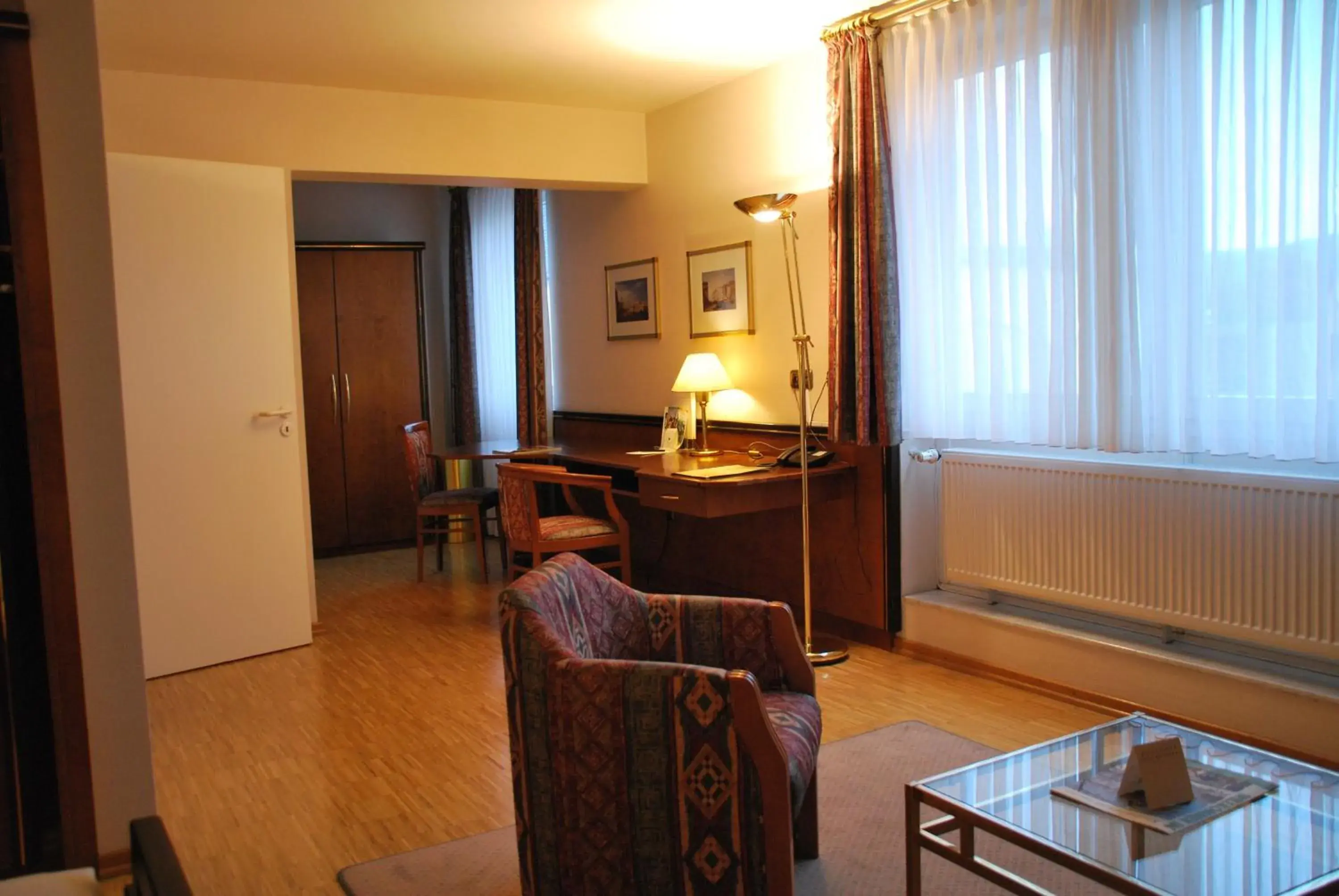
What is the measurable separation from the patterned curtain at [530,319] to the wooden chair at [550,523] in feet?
5.32

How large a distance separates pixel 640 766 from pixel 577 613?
0.49 m

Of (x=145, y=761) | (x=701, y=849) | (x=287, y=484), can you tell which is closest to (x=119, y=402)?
(x=145, y=761)

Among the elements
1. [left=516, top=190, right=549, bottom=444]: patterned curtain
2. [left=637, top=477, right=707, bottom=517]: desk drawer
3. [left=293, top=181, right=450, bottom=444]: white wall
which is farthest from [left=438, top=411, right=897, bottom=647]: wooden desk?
[left=293, top=181, right=450, bottom=444]: white wall

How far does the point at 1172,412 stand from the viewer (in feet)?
10.5

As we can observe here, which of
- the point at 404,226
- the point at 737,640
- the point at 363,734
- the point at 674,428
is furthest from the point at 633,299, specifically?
the point at 737,640

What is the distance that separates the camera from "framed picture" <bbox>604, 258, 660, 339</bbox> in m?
5.57

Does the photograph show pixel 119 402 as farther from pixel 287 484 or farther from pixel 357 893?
pixel 287 484

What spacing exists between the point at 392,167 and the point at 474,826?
3.23m

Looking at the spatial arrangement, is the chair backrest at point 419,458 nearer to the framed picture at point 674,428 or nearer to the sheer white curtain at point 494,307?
the sheer white curtain at point 494,307

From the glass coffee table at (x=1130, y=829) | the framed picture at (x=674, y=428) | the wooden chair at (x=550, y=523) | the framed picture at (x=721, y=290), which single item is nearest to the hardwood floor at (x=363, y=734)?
the wooden chair at (x=550, y=523)

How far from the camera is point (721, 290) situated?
502 centimetres

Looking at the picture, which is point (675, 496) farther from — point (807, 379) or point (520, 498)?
point (520, 498)

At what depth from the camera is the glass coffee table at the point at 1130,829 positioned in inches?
69.2

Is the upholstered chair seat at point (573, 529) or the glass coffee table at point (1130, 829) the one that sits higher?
the upholstered chair seat at point (573, 529)
